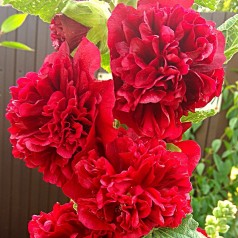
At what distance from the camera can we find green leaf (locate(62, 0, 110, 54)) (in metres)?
0.45

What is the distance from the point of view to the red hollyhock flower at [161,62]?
39 cm

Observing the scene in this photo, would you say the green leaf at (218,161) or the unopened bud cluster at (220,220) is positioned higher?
the unopened bud cluster at (220,220)

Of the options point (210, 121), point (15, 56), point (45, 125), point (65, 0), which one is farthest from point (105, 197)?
point (15, 56)

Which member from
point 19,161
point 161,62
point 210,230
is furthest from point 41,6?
point 19,161

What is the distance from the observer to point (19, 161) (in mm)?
2379

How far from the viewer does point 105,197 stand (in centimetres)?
40

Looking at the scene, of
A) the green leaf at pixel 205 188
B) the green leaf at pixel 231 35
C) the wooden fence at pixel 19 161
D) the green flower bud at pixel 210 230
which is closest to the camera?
the green leaf at pixel 231 35

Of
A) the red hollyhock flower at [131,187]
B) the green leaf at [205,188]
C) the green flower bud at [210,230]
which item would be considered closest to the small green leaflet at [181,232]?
the red hollyhock flower at [131,187]

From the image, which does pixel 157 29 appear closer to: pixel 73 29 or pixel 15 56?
pixel 73 29

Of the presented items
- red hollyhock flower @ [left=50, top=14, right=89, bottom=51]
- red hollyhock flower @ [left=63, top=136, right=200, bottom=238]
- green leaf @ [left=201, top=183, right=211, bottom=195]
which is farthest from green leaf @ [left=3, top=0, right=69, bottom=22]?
green leaf @ [left=201, top=183, right=211, bottom=195]

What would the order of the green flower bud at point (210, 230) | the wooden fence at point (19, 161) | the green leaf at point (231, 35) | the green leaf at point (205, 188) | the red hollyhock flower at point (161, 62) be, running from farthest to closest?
1. the wooden fence at point (19, 161)
2. the green leaf at point (205, 188)
3. the green flower bud at point (210, 230)
4. the green leaf at point (231, 35)
5. the red hollyhock flower at point (161, 62)

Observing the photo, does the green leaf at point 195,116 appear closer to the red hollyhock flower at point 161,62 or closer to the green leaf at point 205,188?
the red hollyhock flower at point 161,62

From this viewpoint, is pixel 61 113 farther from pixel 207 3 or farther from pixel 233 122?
pixel 233 122

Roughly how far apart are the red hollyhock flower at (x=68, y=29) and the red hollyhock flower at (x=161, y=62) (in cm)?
7
